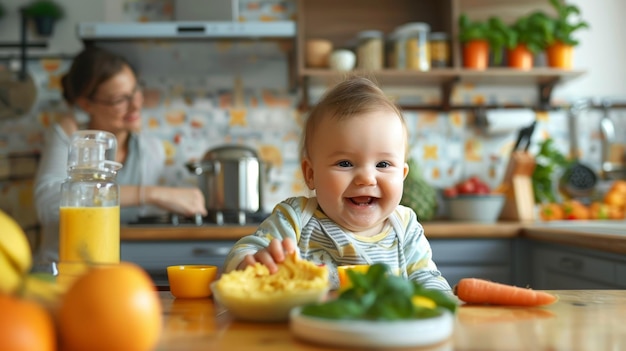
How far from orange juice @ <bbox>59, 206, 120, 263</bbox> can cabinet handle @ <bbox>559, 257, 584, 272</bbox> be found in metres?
1.62

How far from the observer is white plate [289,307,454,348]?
0.58m

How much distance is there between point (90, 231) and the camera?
115 centimetres

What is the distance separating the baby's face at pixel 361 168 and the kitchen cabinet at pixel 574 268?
1078 millimetres

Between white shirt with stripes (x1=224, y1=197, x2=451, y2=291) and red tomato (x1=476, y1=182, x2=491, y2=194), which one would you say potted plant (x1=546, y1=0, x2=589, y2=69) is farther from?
white shirt with stripes (x1=224, y1=197, x2=451, y2=291)

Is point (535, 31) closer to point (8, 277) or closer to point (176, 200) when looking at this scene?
point (176, 200)

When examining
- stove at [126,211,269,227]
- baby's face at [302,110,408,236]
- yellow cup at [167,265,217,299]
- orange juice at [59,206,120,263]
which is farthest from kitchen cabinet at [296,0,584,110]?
yellow cup at [167,265,217,299]

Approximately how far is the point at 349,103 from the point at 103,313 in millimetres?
805

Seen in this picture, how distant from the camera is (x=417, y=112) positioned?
3.24 metres

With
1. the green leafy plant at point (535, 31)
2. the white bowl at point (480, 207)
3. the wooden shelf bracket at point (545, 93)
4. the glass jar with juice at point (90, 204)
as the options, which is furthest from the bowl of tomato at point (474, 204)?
the glass jar with juice at point (90, 204)

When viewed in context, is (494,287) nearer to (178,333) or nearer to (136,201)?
(178,333)

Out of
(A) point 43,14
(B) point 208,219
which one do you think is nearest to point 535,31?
(B) point 208,219

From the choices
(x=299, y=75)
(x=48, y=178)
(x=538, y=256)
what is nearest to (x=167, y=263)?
(x=48, y=178)

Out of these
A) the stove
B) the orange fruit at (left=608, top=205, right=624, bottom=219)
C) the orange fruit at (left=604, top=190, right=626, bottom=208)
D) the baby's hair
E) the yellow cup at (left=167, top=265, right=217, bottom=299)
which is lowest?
the orange fruit at (left=608, top=205, right=624, bottom=219)

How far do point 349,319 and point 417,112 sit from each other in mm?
2707
